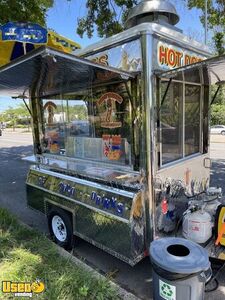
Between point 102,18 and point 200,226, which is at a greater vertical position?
point 102,18

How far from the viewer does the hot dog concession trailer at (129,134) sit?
318 centimetres

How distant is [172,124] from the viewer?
3893mm

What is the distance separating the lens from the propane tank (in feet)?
10.9

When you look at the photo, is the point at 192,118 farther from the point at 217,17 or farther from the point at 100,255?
the point at 217,17

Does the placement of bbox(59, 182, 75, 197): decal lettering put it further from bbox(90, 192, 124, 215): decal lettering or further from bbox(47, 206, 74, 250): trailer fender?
bbox(90, 192, 124, 215): decal lettering

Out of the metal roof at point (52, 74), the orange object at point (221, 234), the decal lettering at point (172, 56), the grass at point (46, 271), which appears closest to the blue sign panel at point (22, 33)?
the metal roof at point (52, 74)

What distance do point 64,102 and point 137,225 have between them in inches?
102

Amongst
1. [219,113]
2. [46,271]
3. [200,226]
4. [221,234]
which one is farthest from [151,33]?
[219,113]

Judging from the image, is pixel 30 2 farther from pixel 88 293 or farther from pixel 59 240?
pixel 88 293

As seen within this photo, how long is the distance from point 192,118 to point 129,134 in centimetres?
122

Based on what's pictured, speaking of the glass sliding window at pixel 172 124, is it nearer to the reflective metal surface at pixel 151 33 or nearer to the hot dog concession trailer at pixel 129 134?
the hot dog concession trailer at pixel 129 134

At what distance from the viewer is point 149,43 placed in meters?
3.08

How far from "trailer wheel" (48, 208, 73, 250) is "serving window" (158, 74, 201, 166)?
5.50 ft

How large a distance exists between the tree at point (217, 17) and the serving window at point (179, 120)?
4.30 m
